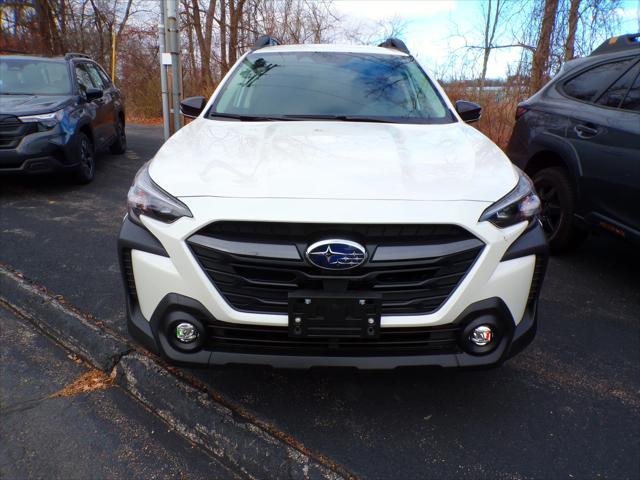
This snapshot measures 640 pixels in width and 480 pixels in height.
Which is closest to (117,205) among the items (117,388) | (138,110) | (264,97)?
(264,97)

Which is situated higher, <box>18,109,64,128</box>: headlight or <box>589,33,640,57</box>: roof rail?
<box>589,33,640,57</box>: roof rail

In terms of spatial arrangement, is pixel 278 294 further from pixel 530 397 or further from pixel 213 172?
pixel 530 397

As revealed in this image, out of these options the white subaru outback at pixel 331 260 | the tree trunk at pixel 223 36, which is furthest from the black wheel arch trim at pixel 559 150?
the tree trunk at pixel 223 36

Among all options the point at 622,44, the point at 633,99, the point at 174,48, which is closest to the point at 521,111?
the point at 622,44

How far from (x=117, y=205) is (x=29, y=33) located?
20335 millimetres

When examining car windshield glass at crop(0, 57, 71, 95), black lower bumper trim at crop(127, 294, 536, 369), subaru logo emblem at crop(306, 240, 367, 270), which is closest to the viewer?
subaru logo emblem at crop(306, 240, 367, 270)

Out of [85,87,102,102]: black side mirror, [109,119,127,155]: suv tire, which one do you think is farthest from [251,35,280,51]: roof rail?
[109,119,127,155]: suv tire

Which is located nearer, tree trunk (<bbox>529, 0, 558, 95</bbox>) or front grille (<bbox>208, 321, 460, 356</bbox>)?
front grille (<bbox>208, 321, 460, 356</bbox>)

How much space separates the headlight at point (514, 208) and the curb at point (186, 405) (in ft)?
3.75

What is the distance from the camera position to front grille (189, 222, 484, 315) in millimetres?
1775

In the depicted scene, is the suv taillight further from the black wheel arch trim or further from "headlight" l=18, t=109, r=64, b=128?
"headlight" l=18, t=109, r=64, b=128

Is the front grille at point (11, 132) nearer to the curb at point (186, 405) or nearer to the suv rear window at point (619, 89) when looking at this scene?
the curb at point (186, 405)

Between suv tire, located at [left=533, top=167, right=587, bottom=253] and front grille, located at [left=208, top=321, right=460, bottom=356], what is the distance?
2359 mm

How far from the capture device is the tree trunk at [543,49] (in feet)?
24.9
